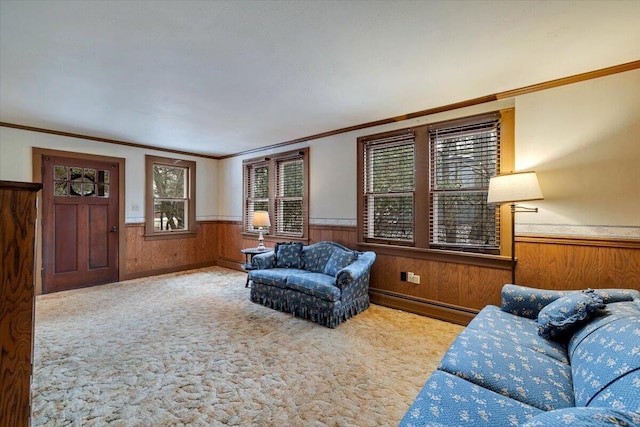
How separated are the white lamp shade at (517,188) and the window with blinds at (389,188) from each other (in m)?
1.11

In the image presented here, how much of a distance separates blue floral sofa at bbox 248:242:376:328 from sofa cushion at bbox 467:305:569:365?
1.32 metres

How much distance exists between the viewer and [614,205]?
96.1 inches

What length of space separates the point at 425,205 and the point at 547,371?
87.5 inches

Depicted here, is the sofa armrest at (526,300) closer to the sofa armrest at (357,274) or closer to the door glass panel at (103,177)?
the sofa armrest at (357,274)

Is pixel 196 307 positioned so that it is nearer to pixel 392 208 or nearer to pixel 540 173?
pixel 392 208

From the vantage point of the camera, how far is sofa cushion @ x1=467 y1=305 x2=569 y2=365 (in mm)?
1737

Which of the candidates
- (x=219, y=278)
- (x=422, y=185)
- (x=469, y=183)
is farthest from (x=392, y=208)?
(x=219, y=278)

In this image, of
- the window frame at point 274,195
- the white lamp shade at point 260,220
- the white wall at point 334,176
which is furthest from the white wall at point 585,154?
the white lamp shade at point 260,220

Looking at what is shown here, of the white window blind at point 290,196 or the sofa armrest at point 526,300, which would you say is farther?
the white window blind at point 290,196

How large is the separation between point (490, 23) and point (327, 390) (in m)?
2.65

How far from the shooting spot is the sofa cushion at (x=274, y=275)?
3.58 meters

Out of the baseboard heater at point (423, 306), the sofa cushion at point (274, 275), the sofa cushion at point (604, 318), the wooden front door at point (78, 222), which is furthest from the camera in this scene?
the wooden front door at point (78, 222)

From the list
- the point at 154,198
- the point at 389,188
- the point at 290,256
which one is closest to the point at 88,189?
the point at 154,198

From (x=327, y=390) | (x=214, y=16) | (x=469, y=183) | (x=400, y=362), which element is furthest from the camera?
(x=469, y=183)
